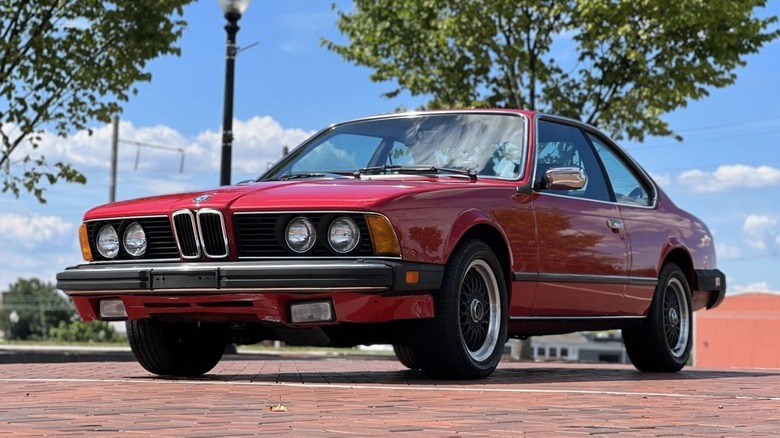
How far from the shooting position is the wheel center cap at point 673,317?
9.59m

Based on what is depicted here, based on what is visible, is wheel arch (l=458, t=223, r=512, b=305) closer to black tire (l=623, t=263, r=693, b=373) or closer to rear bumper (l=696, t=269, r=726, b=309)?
black tire (l=623, t=263, r=693, b=373)

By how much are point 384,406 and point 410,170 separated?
2.53 m

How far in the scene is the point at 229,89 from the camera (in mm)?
18031

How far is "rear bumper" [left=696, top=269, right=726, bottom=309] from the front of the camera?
32.6 ft

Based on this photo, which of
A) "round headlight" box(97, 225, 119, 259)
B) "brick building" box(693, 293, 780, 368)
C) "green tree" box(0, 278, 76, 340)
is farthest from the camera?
"green tree" box(0, 278, 76, 340)

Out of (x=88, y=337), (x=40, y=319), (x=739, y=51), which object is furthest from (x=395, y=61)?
(x=40, y=319)

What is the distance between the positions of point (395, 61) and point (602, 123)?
14.9 ft

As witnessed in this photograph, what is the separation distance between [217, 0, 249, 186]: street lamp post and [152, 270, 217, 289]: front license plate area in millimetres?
11160

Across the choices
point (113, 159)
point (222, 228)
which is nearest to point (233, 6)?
point (222, 228)

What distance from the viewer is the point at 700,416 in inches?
210

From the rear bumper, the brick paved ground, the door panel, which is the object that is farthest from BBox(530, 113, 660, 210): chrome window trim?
the brick paved ground

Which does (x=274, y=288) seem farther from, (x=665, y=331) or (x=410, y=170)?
(x=665, y=331)

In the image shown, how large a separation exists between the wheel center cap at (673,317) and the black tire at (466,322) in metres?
2.52

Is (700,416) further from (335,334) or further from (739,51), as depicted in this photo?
(739,51)
